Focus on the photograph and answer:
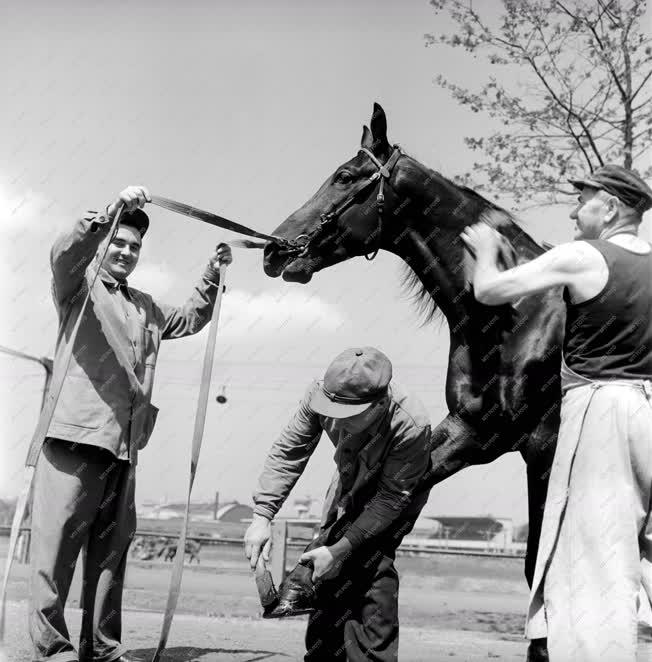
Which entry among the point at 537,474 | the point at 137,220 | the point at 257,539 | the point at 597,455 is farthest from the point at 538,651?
the point at 137,220

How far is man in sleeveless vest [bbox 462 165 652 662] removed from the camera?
8.70 feet

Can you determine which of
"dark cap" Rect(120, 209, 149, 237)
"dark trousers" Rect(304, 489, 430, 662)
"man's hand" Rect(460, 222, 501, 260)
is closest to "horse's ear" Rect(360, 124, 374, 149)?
"man's hand" Rect(460, 222, 501, 260)

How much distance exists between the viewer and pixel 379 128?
4246 mm

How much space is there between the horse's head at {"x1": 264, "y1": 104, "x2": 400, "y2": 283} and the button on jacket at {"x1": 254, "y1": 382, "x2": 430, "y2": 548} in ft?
2.87

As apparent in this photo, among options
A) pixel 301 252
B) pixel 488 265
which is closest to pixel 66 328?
pixel 301 252

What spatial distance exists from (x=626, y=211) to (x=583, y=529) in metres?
1.18

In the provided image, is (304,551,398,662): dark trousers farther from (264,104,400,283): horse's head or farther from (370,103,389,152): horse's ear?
(370,103,389,152): horse's ear

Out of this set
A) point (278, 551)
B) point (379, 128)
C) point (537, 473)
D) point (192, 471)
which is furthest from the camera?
point (278, 551)

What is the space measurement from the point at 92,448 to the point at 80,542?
16.3 inches

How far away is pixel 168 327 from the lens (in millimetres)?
4293

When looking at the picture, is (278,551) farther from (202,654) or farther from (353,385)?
(353,385)

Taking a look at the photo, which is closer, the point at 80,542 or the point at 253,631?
the point at 80,542

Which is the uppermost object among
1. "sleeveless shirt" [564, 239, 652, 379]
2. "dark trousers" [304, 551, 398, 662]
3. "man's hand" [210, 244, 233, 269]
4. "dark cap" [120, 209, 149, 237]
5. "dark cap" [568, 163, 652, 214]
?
"dark cap" [568, 163, 652, 214]

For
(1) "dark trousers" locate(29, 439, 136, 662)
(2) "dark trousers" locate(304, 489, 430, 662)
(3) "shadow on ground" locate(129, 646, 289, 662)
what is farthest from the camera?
(3) "shadow on ground" locate(129, 646, 289, 662)
